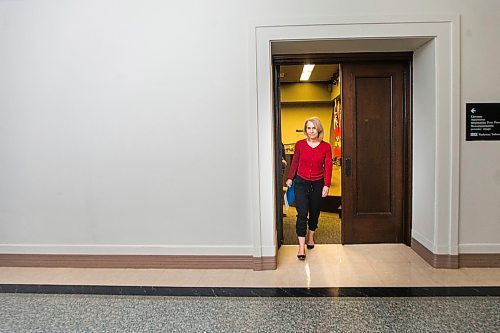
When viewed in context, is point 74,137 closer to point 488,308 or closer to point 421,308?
point 421,308

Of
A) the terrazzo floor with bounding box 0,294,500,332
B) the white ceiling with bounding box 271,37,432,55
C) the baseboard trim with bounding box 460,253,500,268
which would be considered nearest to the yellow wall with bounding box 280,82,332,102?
the white ceiling with bounding box 271,37,432,55

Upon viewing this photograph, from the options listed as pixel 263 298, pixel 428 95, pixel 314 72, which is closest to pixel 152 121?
pixel 263 298

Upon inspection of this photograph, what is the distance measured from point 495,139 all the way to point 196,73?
2.95 meters

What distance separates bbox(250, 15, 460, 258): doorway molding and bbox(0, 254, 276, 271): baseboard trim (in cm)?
13

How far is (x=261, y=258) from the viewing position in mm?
3602

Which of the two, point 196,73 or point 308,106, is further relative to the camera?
point 308,106

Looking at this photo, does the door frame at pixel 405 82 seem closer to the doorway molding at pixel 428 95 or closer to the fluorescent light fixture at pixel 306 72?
the doorway molding at pixel 428 95

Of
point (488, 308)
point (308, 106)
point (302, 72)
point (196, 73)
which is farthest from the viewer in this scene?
point (308, 106)

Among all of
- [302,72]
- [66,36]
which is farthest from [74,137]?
[302,72]

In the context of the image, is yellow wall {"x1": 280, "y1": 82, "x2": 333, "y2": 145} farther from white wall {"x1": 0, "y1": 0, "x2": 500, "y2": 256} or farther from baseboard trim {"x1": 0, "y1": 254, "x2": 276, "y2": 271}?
baseboard trim {"x1": 0, "y1": 254, "x2": 276, "y2": 271}

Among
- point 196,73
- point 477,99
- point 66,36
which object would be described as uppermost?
point 66,36

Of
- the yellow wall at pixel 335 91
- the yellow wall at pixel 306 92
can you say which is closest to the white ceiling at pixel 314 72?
the yellow wall at pixel 306 92

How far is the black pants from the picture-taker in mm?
4098

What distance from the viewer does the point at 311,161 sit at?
4117mm
